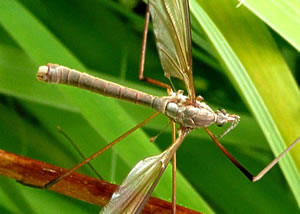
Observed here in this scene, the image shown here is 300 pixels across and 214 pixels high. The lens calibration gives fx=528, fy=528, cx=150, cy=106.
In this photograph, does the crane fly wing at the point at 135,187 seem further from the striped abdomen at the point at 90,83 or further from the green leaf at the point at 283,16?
the green leaf at the point at 283,16

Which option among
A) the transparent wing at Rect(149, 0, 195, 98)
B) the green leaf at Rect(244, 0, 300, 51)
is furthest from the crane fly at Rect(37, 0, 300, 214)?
the green leaf at Rect(244, 0, 300, 51)

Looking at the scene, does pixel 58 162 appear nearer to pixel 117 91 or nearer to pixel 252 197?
pixel 117 91

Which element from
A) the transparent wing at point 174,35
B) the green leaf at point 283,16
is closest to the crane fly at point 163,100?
the transparent wing at point 174,35

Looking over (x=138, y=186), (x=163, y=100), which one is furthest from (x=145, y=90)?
(x=138, y=186)

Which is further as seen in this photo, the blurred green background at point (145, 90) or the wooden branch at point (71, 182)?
the blurred green background at point (145, 90)

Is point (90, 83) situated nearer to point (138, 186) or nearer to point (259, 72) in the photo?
point (138, 186)

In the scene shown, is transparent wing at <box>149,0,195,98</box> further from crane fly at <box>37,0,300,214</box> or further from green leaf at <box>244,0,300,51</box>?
green leaf at <box>244,0,300,51</box>

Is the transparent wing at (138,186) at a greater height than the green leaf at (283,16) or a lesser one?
lesser
